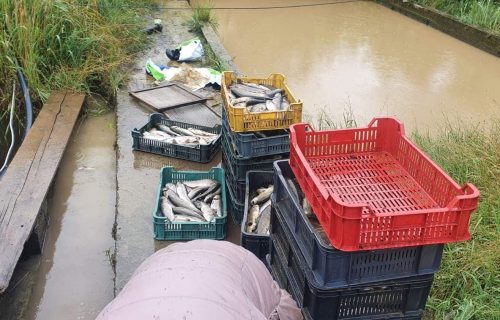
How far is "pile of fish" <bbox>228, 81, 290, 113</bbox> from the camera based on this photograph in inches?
148

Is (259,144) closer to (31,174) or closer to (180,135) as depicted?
(180,135)

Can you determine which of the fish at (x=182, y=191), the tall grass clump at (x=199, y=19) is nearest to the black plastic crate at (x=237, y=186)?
the fish at (x=182, y=191)

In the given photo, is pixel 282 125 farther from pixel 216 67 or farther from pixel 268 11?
pixel 268 11

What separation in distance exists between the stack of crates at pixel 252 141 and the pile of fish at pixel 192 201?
163mm

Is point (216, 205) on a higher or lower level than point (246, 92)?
lower

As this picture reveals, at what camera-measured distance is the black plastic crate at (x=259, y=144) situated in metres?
3.45

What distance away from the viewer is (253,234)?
3.07 metres

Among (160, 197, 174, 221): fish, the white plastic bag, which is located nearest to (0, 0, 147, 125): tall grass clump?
the white plastic bag

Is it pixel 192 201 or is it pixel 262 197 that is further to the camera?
pixel 192 201

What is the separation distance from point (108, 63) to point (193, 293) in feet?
17.0

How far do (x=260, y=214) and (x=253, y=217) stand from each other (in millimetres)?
50

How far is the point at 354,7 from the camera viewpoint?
1260cm

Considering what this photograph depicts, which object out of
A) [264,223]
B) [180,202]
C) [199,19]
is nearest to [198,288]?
[264,223]

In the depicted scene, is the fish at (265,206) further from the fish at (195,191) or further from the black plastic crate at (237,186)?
the fish at (195,191)
